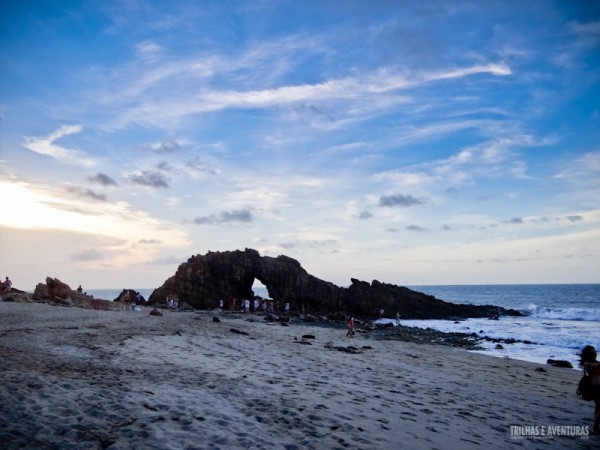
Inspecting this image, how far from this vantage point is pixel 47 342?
523 inches

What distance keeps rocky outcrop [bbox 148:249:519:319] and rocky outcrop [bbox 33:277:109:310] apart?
19787 millimetres

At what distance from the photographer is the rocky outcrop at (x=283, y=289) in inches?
2224

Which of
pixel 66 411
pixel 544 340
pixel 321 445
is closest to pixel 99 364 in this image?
pixel 66 411

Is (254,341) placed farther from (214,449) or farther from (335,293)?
(335,293)

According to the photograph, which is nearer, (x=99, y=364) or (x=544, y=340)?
(x=99, y=364)

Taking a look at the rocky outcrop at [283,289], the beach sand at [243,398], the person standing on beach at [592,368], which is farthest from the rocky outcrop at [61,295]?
the person standing on beach at [592,368]

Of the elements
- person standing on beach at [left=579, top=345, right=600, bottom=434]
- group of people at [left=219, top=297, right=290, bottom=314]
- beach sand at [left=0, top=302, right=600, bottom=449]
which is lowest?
group of people at [left=219, top=297, right=290, bottom=314]

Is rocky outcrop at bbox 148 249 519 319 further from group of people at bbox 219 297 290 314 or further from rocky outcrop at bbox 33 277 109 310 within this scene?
rocky outcrop at bbox 33 277 109 310

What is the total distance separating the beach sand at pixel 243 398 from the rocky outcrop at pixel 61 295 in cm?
1911

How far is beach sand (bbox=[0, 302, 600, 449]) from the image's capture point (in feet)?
20.5

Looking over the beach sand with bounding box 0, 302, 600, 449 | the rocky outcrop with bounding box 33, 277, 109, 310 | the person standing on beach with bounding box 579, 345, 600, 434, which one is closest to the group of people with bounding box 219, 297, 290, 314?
the rocky outcrop with bounding box 33, 277, 109, 310

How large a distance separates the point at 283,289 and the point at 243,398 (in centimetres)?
4896

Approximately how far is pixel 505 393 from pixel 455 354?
10.5 m

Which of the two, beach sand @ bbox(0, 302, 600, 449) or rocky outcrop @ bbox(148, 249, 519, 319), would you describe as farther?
rocky outcrop @ bbox(148, 249, 519, 319)
